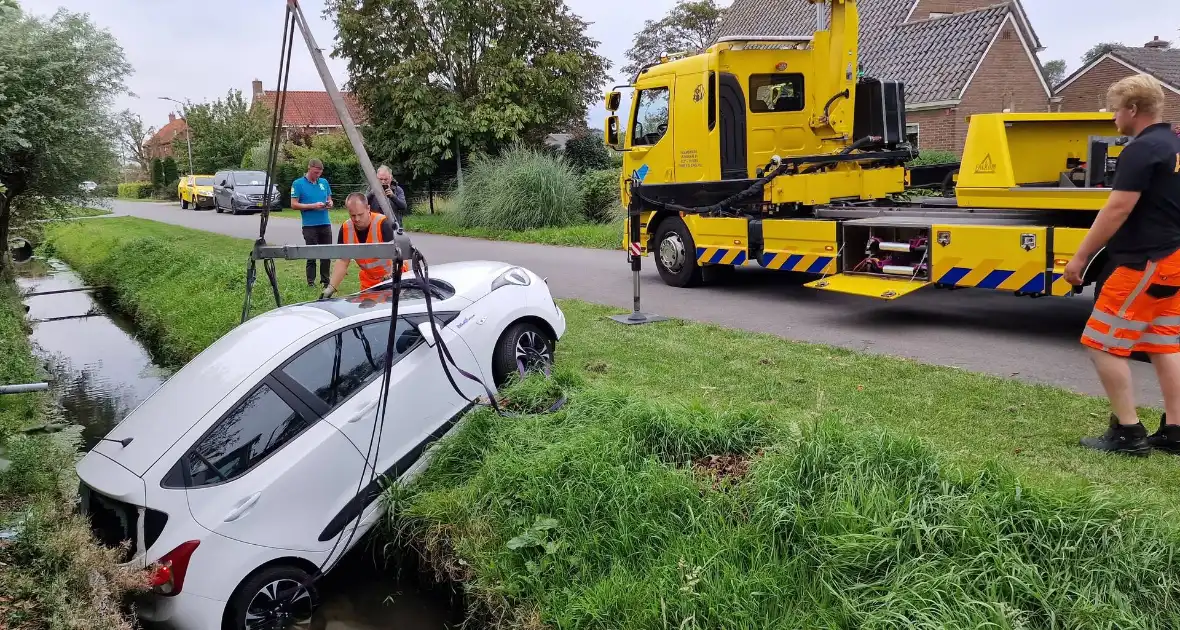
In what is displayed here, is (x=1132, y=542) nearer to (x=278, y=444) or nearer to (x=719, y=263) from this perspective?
(x=278, y=444)

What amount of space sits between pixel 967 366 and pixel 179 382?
5724 millimetres

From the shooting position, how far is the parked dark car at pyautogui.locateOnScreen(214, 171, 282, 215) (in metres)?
32.0

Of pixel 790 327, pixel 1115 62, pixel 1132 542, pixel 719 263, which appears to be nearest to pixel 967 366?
pixel 790 327

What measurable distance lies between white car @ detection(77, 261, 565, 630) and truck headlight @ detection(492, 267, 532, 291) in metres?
0.53

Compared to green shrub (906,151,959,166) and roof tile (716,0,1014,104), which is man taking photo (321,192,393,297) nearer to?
roof tile (716,0,1014,104)

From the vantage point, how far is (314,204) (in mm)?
11430

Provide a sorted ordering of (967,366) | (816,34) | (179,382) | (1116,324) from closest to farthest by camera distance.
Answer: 1. (1116,324)
2. (179,382)
3. (967,366)
4. (816,34)

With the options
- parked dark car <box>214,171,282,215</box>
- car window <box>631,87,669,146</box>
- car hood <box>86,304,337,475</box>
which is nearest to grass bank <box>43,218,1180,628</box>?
car hood <box>86,304,337,475</box>

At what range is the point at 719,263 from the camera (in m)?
11.4

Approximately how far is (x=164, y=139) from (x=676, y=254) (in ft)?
235

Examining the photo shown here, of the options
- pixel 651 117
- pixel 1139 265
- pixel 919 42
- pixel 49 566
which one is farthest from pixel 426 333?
pixel 919 42

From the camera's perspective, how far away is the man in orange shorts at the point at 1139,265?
4566mm

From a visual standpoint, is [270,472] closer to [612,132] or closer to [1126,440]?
[1126,440]

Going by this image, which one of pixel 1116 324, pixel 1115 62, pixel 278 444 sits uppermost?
pixel 1115 62
